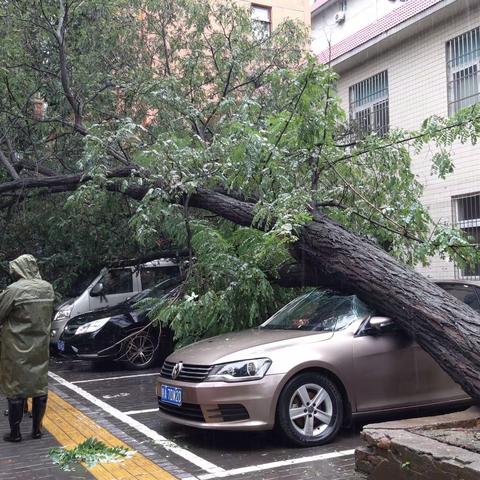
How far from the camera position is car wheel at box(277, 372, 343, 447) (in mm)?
5698

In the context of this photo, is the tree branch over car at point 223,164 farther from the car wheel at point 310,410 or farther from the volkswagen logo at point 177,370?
the volkswagen logo at point 177,370

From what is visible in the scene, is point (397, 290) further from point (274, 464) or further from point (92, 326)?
point (92, 326)

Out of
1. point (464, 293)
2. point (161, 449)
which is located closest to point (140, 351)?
point (161, 449)

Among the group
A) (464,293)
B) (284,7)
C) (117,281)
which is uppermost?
(284,7)

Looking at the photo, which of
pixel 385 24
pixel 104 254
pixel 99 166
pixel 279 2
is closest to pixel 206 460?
pixel 99 166

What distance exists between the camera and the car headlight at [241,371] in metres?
5.66

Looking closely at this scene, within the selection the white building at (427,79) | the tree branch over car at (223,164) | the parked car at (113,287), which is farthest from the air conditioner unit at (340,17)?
the parked car at (113,287)

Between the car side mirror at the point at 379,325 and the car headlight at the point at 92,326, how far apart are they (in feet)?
18.3

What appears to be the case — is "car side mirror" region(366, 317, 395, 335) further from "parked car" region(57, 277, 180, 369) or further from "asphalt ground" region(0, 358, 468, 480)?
"parked car" region(57, 277, 180, 369)

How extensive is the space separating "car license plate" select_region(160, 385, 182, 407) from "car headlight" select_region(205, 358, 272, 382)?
403mm

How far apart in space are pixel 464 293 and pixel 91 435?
4.13 m

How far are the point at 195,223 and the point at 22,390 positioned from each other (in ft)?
10.9

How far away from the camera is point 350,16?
22.2m

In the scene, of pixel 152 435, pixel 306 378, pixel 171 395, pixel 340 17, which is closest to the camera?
pixel 306 378
